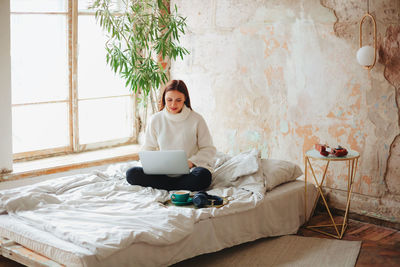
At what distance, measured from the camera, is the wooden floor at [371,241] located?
335cm

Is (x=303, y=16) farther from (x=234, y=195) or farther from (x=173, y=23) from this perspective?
(x=234, y=195)

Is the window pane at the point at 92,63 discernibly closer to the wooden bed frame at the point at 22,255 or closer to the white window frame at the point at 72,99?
the white window frame at the point at 72,99

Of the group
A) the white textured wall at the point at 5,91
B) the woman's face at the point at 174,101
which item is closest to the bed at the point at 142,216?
the woman's face at the point at 174,101

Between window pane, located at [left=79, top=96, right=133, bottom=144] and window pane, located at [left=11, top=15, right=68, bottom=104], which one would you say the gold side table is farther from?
window pane, located at [left=11, top=15, right=68, bottom=104]

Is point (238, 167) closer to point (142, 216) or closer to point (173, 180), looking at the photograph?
point (173, 180)

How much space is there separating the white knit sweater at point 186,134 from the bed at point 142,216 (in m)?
0.19

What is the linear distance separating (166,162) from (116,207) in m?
0.54

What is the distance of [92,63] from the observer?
521 centimetres

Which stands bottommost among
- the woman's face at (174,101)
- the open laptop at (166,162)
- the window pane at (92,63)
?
the open laptop at (166,162)

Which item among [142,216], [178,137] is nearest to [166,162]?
[178,137]

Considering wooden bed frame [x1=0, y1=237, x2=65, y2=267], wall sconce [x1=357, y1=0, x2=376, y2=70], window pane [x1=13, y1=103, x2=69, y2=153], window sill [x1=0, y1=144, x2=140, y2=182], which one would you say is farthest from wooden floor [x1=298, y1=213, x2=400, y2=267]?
window pane [x1=13, y1=103, x2=69, y2=153]

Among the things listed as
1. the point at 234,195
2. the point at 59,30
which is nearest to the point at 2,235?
the point at 234,195

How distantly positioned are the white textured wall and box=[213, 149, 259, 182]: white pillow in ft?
5.71

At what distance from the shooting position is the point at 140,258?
2.85 metres
